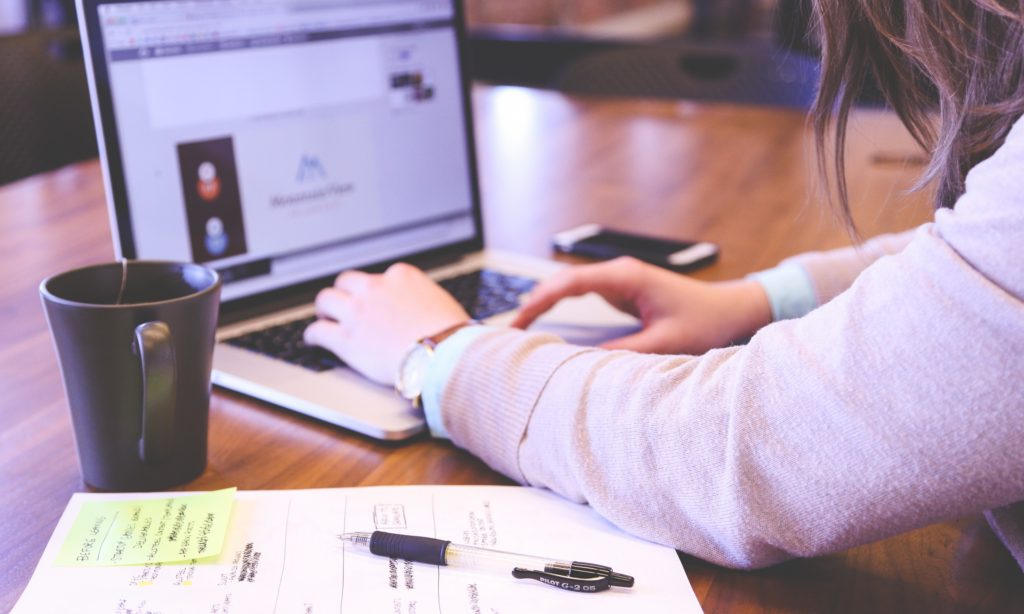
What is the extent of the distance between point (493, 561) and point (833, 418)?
19 centimetres

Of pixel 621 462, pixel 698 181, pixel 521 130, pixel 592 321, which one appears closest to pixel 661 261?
pixel 592 321

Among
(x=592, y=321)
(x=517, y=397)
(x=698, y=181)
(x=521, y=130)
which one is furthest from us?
(x=521, y=130)

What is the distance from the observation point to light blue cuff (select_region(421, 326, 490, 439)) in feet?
2.10

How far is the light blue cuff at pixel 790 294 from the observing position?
2.83ft

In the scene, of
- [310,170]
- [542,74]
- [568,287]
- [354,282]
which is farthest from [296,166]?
[542,74]

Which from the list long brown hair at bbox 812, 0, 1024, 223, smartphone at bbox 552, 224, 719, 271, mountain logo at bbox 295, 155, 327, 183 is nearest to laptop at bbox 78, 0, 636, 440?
mountain logo at bbox 295, 155, 327, 183

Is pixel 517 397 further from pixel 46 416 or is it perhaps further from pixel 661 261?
pixel 661 261

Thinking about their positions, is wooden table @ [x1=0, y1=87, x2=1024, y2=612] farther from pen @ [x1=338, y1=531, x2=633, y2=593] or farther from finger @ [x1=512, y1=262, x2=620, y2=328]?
finger @ [x1=512, y1=262, x2=620, y2=328]

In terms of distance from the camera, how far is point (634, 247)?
110 centimetres

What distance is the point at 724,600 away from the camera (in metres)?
0.50

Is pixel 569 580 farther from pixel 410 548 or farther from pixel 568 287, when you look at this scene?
pixel 568 287

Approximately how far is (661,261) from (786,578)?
0.55 meters

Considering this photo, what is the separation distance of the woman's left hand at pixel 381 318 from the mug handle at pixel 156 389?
0.55 ft

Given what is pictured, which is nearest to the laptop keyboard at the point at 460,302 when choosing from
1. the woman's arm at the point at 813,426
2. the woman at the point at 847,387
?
the woman at the point at 847,387
